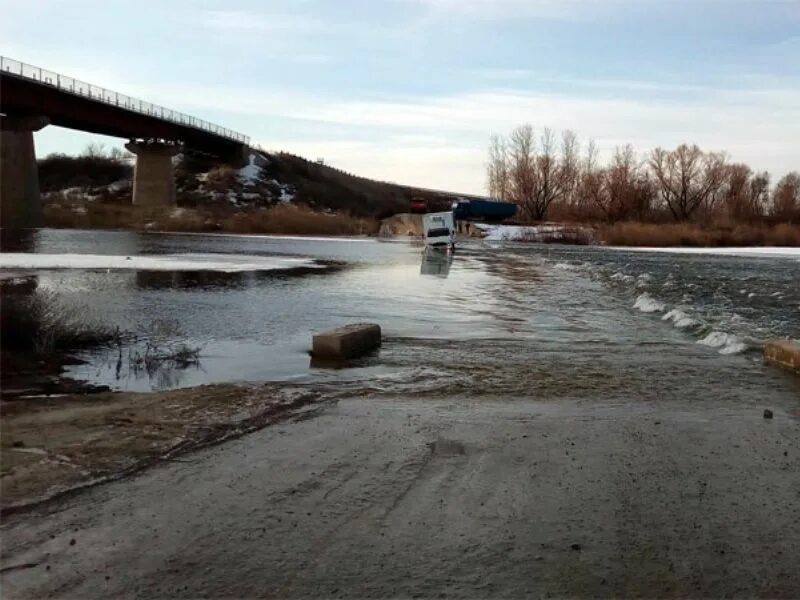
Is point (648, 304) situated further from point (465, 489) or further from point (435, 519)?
point (435, 519)

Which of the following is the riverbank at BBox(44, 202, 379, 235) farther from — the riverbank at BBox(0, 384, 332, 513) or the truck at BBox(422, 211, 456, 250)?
the riverbank at BBox(0, 384, 332, 513)

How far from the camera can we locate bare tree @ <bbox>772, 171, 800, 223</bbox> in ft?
380

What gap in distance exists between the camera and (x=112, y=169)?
13675cm

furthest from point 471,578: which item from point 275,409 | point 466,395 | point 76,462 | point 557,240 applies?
point 557,240

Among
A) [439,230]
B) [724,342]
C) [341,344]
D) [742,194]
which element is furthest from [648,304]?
[742,194]

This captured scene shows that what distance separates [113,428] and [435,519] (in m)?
3.65

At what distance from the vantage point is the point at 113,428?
7539 mm

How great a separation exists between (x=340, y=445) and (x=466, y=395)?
2.89 metres

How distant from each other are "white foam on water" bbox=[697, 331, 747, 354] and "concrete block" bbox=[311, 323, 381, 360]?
21.1ft

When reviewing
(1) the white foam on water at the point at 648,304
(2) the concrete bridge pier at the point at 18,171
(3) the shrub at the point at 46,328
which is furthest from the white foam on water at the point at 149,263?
(2) the concrete bridge pier at the point at 18,171

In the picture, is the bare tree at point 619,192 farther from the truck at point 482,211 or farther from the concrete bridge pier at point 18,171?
the concrete bridge pier at point 18,171

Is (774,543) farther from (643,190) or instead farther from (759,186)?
(759,186)

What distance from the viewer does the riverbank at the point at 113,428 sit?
612 cm

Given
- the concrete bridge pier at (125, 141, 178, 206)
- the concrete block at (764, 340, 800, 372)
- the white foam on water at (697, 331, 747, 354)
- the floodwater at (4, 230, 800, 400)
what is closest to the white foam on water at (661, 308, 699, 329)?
the floodwater at (4, 230, 800, 400)
